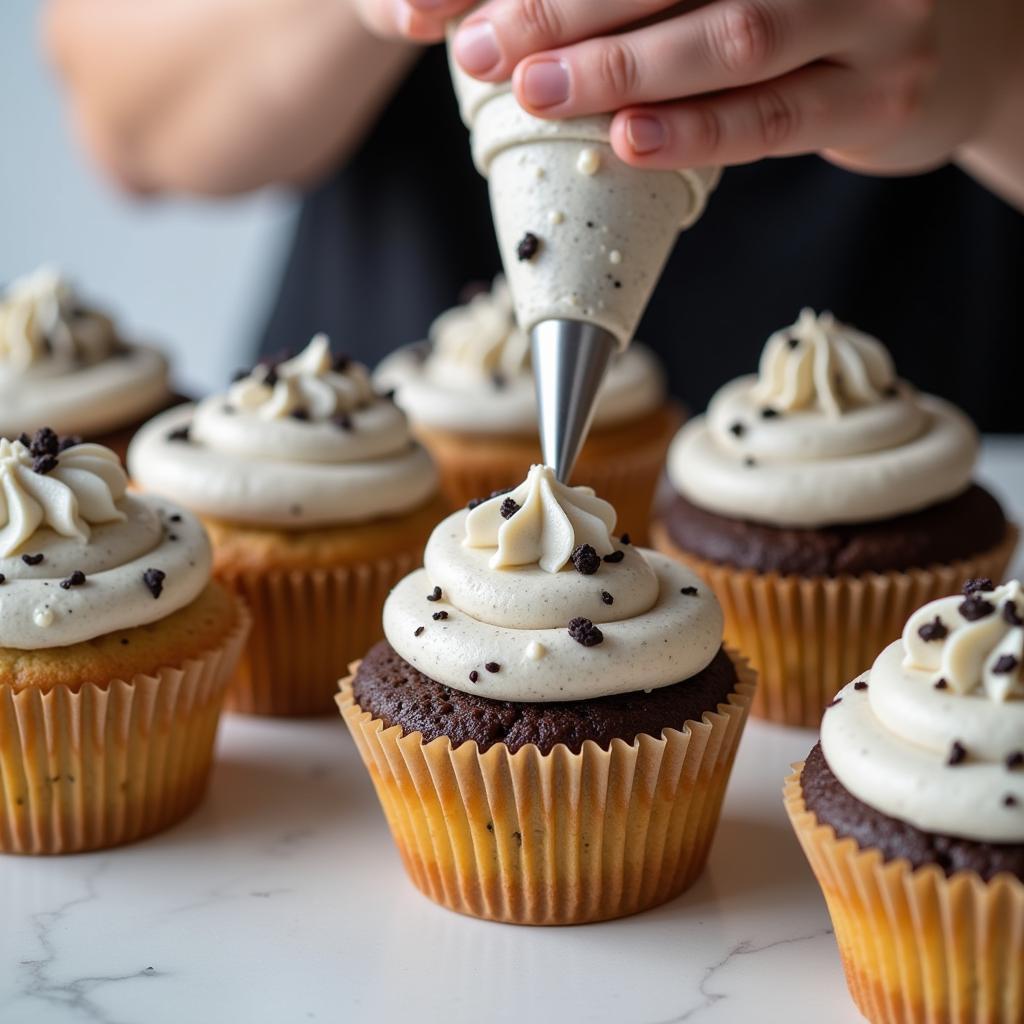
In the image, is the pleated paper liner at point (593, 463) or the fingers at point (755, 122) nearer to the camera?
the fingers at point (755, 122)

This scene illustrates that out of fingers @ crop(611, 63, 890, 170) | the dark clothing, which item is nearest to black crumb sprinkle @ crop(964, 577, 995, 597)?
fingers @ crop(611, 63, 890, 170)

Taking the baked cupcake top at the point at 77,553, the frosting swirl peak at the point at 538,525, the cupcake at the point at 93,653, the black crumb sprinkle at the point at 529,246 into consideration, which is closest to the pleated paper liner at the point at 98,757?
the cupcake at the point at 93,653

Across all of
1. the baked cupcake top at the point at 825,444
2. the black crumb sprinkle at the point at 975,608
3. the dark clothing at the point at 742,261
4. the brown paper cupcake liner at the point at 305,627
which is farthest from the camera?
the dark clothing at the point at 742,261

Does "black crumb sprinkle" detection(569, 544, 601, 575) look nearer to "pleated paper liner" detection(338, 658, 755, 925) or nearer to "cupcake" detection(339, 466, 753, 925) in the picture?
"cupcake" detection(339, 466, 753, 925)

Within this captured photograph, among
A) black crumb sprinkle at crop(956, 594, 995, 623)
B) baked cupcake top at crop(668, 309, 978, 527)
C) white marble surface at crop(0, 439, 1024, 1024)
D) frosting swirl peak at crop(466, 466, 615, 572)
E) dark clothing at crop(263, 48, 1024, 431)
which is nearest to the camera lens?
black crumb sprinkle at crop(956, 594, 995, 623)

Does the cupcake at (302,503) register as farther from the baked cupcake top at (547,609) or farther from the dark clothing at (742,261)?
the dark clothing at (742,261)
